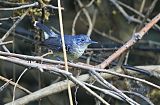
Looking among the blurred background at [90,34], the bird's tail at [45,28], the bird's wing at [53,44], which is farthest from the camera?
the blurred background at [90,34]

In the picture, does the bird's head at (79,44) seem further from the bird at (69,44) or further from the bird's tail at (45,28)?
the bird's tail at (45,28)

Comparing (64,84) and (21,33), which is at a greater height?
(21,33)

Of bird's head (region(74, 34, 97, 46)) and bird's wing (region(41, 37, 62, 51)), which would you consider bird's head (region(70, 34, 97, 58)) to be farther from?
bird's wing (region(41, 37, 62, 51))

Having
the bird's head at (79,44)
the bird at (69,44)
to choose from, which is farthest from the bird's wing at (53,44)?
the bird's head at (79,44)

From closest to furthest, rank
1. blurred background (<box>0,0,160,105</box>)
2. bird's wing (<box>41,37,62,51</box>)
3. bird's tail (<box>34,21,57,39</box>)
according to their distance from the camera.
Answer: bird's tail (<box>34,21,57,39</box>) < bird's wing (<box>41,37,62,51</box>) < blurred background (<box>0,0,160,105</box>)

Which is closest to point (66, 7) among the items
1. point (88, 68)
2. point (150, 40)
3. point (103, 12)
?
point (103, 12)

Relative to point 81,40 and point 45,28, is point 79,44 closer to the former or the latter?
point 81,40

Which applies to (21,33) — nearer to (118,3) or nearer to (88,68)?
(118,3)

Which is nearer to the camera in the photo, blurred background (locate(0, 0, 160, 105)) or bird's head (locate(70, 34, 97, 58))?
bird's head (locate(70, 34, 97, 58))

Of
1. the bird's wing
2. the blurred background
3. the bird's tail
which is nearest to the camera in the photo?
the bird's tail

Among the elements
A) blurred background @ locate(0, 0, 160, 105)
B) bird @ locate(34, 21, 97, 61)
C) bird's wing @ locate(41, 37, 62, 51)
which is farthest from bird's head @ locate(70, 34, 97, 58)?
blurred background @ locate(0, 0, 160, 105)

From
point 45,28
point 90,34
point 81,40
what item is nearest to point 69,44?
point 81,40
